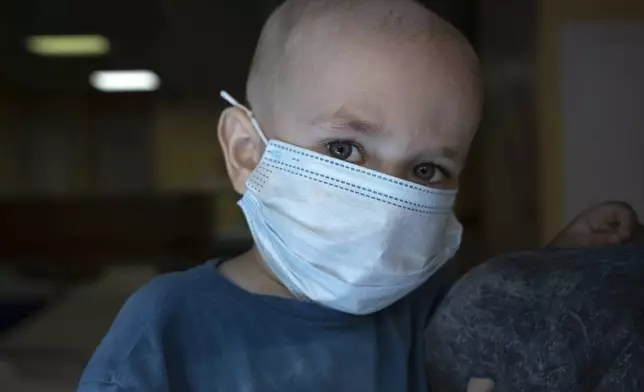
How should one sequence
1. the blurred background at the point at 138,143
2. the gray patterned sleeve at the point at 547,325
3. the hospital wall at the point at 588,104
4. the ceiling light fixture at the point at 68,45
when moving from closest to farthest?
the gray patterned sleeve at the point at 547,325
the hospital wall at the point at 588,104
the blurred background at the point at 138,143
the ceiling light fixture at the point at 68,45

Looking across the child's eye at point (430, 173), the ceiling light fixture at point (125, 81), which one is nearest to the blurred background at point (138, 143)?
the ceiling light fixture at point (125, 81)

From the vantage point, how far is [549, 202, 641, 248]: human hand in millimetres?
688

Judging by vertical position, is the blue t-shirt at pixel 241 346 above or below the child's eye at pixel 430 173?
below

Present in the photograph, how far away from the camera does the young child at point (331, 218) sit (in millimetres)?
612

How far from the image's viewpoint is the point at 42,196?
7.78 ft

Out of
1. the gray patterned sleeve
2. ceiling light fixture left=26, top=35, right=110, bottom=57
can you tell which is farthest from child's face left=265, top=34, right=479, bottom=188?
ceiling light fixture left=26, top=35, right=110, bottom=57

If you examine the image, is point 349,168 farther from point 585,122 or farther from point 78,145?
point 78,145

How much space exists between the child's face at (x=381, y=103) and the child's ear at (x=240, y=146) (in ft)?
0.13

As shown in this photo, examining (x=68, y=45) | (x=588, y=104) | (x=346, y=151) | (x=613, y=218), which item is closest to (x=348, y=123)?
(x=346, y=151)

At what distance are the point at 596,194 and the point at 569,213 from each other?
7 centimetres

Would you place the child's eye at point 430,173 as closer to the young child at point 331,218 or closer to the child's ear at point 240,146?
the young child at point 331,218

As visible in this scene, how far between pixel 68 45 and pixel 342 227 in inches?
71.6

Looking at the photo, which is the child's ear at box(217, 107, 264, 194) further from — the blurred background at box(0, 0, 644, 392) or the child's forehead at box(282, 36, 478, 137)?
the blurred background at box(0, 0, 644, 392)

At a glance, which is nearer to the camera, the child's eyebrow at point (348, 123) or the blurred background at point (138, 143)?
the child's eyebrow at point (348, 123)
